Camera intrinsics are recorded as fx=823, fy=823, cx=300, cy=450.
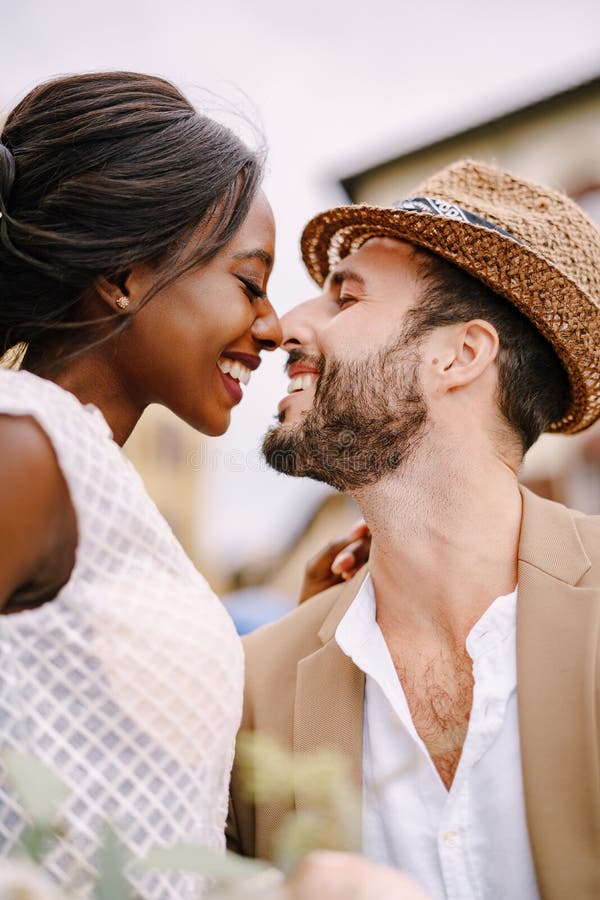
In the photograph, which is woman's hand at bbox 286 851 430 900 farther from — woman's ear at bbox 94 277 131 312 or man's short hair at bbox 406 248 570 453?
man's short hair at bbox 406 248 570 453

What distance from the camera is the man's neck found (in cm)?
255

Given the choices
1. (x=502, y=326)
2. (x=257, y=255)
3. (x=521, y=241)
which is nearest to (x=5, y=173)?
(x=257, y=255)

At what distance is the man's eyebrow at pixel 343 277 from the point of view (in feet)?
9.85

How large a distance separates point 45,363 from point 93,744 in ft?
3.08

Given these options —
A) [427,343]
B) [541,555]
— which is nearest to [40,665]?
[541,555]

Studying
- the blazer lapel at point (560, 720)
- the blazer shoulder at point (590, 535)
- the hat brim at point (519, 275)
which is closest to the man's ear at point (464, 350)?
the hat brim at point (519, 275)

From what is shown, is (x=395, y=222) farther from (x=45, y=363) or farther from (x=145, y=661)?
(x=145, y=661)

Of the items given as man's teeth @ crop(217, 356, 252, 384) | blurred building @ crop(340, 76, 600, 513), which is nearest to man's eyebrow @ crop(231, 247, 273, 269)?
man's teeth @ crop(217, 356, 252, 384)

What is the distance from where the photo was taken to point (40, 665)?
1.51 meters

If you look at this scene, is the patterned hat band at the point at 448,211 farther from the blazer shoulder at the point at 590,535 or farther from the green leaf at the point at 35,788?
the green leaf at the point at 35,788

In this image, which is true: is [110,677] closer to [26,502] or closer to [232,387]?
[26,502]

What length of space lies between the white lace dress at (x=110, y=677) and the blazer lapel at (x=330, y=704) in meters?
0.80

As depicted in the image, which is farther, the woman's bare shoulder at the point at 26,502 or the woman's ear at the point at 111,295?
the woman's ear at the point at 111,295

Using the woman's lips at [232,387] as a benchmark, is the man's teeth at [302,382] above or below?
below
